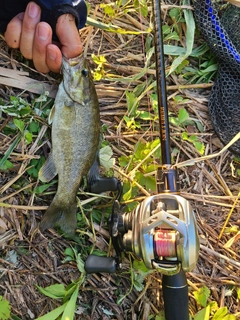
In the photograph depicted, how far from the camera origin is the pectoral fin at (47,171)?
97.9 inches

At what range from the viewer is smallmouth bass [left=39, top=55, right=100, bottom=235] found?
245 cm

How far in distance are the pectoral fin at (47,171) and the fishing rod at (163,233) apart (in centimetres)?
39

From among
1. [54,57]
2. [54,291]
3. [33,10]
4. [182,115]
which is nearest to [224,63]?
[182,115]

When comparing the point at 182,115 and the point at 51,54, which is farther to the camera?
the point at 182,115

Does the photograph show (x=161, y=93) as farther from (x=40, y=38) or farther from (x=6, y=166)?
(x=6, y=166)

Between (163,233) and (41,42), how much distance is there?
1185 mm

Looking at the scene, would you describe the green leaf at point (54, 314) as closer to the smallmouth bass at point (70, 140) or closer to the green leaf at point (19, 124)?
the smallmouth bass at point (70, 140)

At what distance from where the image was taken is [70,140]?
2477 mm

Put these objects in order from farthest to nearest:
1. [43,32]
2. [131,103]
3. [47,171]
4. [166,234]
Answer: [131,103] < [47,171] < [43,32] < [166,234]

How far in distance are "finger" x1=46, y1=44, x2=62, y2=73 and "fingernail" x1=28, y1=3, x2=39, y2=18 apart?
0.60ft

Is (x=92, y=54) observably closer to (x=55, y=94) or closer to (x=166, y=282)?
(x=55, y=94)

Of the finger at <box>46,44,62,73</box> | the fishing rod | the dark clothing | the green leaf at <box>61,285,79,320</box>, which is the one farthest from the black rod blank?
the green leaf at <box>61,285,79,320</box>

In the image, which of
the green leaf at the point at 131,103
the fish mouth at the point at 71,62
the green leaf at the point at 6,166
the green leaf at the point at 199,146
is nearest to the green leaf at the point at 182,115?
the green leaf at the point at 199,146

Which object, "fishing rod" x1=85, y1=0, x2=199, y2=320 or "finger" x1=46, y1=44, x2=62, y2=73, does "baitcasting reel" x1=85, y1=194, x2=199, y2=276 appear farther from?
"finger" x1=46, y1=44, x2=62, y2=73
